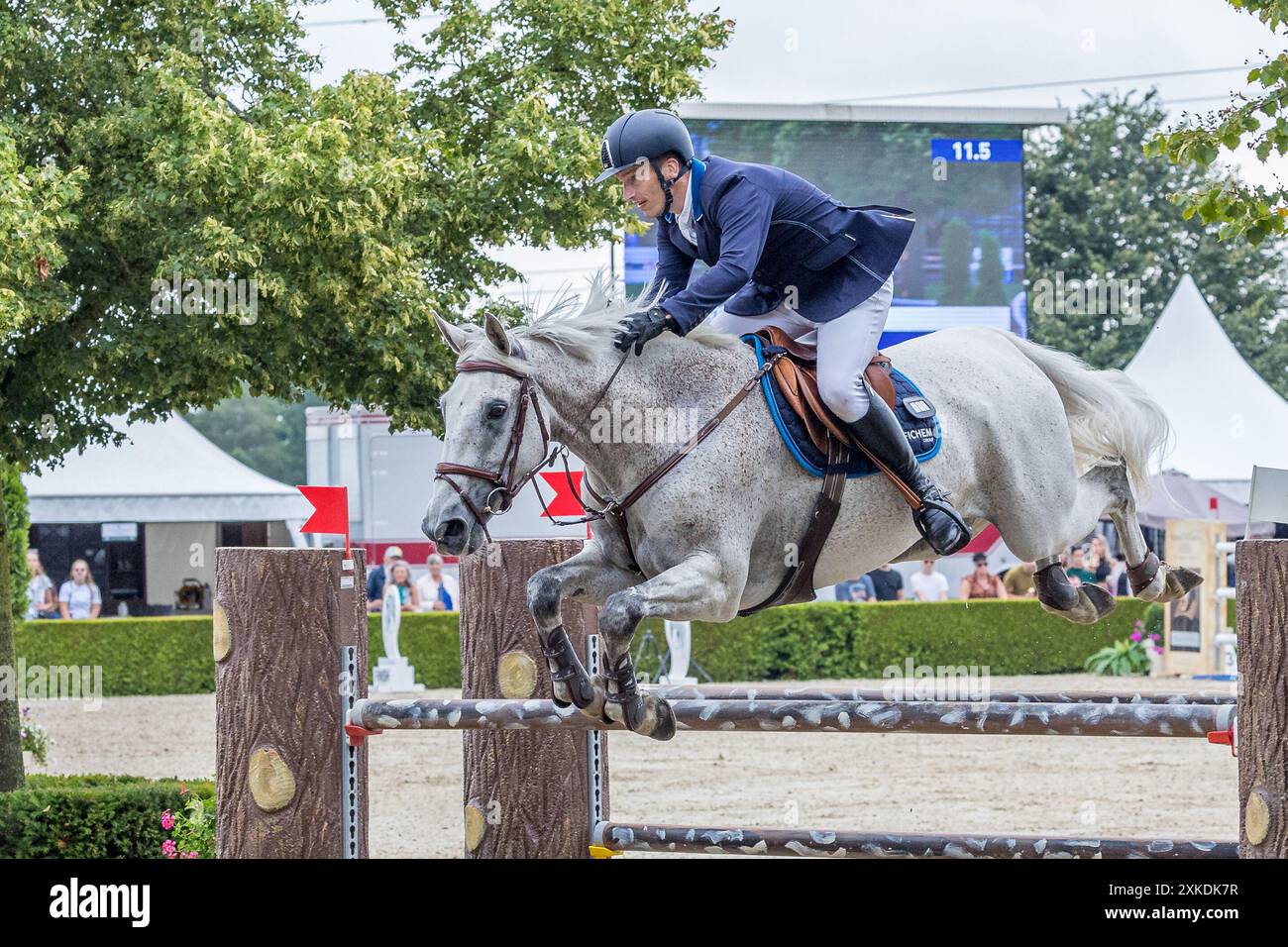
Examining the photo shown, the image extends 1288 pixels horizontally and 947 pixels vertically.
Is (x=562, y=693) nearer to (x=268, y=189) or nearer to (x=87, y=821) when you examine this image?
(x=268, y=189)

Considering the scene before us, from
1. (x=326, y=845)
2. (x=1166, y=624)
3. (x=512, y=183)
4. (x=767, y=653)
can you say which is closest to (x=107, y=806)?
(x=326, y=845)

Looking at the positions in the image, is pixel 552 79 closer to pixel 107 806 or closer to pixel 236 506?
pixel 107 806

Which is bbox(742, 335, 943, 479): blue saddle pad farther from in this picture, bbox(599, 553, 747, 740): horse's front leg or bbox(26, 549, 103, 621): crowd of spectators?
bbox(26, 549, 103, 621): crowd of spectators

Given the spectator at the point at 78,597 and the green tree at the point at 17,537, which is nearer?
the green tree at the point at 17,537

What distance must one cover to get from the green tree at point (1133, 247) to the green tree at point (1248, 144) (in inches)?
1244

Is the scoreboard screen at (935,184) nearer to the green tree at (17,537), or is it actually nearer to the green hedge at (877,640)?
the green hedge at (877,640)

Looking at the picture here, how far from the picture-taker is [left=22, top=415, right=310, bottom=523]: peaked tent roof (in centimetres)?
1984

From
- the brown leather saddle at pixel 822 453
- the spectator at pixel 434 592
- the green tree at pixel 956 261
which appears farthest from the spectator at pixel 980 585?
the brown leather saddle at pixel 822 453

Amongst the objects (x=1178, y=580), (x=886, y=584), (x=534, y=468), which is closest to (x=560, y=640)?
(x=534, y=468)

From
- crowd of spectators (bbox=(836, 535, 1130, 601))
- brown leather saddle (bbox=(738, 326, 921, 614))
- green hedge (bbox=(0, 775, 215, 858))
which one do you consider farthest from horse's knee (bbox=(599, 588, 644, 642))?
crowd of spectators (bbox=(836, 535, 1130, 601))

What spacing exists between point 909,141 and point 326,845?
54.5 ft

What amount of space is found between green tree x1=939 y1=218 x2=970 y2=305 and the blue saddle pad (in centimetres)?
1547

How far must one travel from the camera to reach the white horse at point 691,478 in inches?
142
